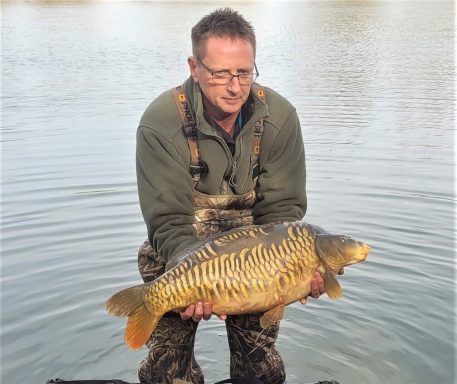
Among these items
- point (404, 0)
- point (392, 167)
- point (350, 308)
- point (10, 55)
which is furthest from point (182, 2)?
point (350, 308)

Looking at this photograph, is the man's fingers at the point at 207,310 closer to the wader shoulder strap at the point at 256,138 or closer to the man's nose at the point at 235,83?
the wader shoulder strap at the point at 256,138

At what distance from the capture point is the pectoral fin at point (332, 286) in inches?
114

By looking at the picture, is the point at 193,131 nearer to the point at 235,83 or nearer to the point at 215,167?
the point at 215,167

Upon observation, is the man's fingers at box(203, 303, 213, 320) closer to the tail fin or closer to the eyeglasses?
the tail fin

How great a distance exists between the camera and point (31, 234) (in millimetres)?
6168

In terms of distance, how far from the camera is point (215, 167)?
128 inches

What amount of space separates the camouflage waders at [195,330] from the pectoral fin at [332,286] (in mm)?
560

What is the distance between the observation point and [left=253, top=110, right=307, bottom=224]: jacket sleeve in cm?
333

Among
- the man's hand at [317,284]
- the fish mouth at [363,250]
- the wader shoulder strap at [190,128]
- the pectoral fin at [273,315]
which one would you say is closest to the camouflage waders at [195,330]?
the wader shoulder strap at [190,128]

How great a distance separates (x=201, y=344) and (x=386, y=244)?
2.16m

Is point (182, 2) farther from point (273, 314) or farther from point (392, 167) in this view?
point (273, 314)

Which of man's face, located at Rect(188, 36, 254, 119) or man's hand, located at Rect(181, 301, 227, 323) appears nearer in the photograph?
man's hand, located at Rect(181, 301, 227, 323)

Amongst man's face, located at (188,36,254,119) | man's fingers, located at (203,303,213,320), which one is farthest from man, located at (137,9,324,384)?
man's fingers, located at (203,303,213,320)

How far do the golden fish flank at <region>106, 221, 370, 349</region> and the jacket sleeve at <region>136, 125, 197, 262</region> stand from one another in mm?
242
